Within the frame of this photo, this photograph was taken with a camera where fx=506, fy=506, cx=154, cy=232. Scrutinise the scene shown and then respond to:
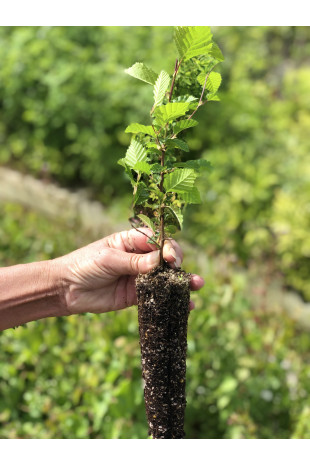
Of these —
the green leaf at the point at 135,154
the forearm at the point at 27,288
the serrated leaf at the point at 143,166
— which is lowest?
the forearm at the point at 27,288

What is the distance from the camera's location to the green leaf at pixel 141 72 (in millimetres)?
1522

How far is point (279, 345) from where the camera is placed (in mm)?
3115

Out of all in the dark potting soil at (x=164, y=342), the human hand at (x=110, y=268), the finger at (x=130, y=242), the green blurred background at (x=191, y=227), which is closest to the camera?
the dark potting soil at (x=164, y=342)

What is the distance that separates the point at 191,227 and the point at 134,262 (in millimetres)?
2655

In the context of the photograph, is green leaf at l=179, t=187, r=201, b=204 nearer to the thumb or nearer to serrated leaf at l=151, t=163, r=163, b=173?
serrated leaf at l=151, t=163, r=163, b=173

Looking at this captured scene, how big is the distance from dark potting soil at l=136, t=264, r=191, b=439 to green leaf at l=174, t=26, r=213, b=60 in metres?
0.68

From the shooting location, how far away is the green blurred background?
2742 millimetres

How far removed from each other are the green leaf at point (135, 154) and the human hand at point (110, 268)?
0.31 meters

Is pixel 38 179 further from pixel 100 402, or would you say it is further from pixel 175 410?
pixel 175 410

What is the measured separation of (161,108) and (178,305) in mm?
632

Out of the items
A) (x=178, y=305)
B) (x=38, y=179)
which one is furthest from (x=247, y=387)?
(x=38, y=179)

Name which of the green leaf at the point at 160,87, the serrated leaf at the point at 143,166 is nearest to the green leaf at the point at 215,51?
the green leaf at the point at 160,87

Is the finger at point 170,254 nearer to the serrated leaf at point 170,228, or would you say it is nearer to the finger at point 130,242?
the serrated leaf at point 170,228

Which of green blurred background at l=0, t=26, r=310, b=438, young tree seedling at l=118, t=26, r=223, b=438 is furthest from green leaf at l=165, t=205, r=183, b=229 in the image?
green blurred background at l=0, t=26, r=310, b=438
